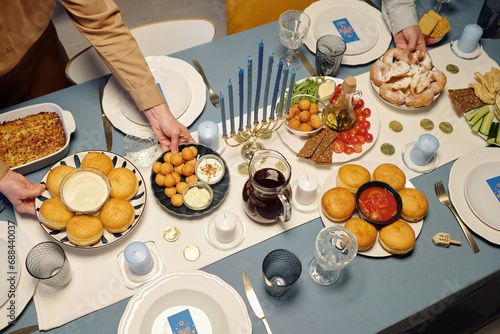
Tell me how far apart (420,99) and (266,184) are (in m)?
0.83

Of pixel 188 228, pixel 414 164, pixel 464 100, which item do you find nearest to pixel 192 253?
pixel 188 228

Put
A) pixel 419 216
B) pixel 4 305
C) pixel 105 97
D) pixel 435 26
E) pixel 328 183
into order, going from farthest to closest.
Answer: pixel 435 26 < pixel 105 97 < pixel 328 183 < pixel 419 216 < pixel 4 305

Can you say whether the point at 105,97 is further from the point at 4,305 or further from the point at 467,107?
the point at 467,107

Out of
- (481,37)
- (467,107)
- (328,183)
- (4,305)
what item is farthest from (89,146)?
(481,37)

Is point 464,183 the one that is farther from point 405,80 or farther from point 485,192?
point 405,80

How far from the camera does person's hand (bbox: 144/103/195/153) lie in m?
1.46

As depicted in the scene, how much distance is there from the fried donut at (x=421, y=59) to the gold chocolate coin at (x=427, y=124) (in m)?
0.24

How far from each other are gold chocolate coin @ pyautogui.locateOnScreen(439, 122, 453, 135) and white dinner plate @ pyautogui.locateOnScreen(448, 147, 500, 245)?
137 mm

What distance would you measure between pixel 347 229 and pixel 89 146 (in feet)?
3.48

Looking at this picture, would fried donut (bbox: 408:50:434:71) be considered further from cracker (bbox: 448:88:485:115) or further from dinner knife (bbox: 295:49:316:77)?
dinner knife (bbox: 295:49:316:77)

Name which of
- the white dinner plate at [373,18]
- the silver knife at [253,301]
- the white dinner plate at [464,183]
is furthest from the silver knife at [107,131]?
the white dinner plate at [464,183]

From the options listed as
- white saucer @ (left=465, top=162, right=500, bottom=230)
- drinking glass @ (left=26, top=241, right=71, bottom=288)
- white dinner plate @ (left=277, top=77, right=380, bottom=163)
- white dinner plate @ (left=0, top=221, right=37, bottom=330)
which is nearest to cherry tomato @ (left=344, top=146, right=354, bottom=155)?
white dinner plate @ (left=277, top=77, right=380, bottom=163)

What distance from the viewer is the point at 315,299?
1255 millimetres

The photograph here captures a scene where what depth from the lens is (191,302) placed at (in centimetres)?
122
